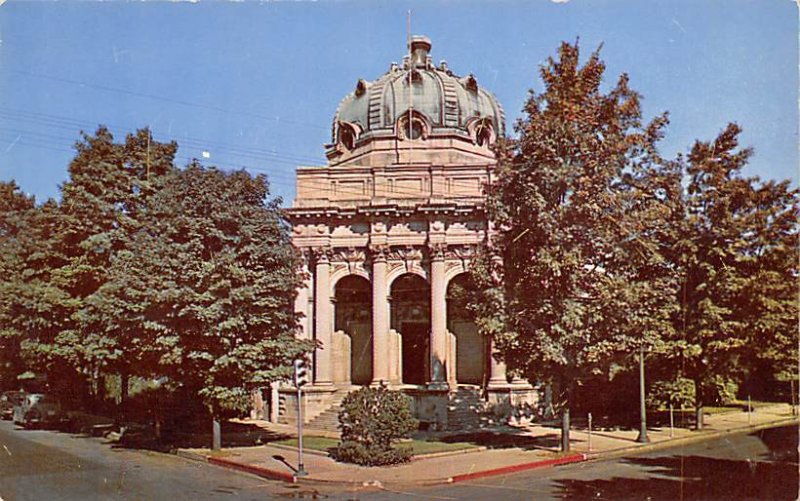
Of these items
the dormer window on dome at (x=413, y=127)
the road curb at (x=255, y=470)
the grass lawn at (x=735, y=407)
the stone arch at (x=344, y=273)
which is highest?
the dormer window on dome at (x=413, y=127)

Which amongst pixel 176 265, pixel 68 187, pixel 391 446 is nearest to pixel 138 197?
pixel 68 187

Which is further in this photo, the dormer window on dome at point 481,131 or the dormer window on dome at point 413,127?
the dormer window on dome at point 481,131

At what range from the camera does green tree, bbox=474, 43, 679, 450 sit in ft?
75.0

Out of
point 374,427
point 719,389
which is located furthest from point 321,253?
point 719,389

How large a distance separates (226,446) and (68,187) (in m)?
13.1

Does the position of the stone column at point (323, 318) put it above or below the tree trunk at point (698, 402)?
above

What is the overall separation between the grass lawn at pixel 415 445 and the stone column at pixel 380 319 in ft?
19.0

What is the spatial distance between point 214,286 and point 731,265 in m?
18.3

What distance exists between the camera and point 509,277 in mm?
24453

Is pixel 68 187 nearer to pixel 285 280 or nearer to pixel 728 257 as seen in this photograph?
pixel 285 280

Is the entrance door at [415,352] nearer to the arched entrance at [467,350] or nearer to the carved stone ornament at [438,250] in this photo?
the arched entrance at [467,350]

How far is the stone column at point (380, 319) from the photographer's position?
33688 millimetres

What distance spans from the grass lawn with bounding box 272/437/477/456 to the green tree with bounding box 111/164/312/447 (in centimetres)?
316

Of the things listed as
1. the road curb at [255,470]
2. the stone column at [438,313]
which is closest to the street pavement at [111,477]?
the road curb at [255,470]
